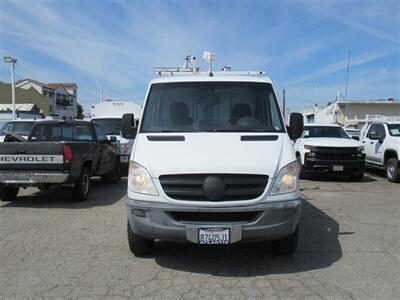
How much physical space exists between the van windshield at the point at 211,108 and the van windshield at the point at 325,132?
978cm

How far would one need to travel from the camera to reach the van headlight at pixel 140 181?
5.39 meters

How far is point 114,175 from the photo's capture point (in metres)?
13.8

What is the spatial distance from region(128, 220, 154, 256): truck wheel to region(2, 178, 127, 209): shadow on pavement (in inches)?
156

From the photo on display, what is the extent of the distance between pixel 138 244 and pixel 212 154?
4.88 ft

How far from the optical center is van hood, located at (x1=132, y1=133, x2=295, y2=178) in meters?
5.36

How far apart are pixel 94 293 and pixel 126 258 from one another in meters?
1.20

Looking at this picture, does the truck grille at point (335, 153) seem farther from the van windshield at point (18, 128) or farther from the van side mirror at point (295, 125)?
the van windshield at point (18, 128)

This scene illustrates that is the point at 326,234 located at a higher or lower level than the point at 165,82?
lower

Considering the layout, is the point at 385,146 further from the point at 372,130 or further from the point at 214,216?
the point at 214,216

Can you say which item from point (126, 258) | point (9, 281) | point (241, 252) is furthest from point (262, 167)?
point (9, 281)

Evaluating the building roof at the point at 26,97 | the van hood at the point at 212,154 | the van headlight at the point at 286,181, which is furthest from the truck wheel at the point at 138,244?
the building roof at the point at 26,97

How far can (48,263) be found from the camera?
5840 millimetres

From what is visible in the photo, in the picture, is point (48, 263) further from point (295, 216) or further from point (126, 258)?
point (295, 216)

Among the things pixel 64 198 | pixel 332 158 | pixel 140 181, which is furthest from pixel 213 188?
pixel 332 158
